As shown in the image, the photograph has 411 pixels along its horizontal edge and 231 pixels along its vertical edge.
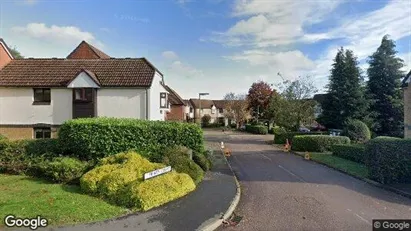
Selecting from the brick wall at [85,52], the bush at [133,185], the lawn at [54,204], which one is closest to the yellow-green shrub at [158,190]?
the bush at [133,185]

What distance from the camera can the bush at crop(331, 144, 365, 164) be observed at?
1519 centimetres

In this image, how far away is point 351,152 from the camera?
53.2 ft

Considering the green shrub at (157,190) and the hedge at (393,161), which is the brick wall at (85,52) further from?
the hedge at (393,161)

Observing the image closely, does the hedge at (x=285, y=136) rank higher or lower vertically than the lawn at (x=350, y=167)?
higher

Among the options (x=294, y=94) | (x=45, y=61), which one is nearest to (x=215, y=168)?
(x=45, y=61)

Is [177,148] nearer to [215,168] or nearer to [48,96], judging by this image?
[215,168]

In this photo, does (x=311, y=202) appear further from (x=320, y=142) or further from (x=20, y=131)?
(x=20, y=131)

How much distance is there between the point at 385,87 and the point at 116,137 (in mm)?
29864

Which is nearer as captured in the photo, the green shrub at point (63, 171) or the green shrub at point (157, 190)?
the green shrub at point (157, 190)

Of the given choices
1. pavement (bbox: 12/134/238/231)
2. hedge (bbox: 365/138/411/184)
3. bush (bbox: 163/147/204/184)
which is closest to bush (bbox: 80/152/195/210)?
pavement (bbox: 12/134/238/231)

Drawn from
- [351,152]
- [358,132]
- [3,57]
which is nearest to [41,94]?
[3,57]

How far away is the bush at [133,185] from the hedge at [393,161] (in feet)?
24.3

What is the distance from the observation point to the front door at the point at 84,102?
17.5 metres

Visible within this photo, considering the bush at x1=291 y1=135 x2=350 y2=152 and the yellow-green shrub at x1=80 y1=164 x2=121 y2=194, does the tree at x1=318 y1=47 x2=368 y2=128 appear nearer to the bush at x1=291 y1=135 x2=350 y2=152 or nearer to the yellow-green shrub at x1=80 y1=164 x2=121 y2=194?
the bush at x1=291 y1=135 x2=350 y2=152
